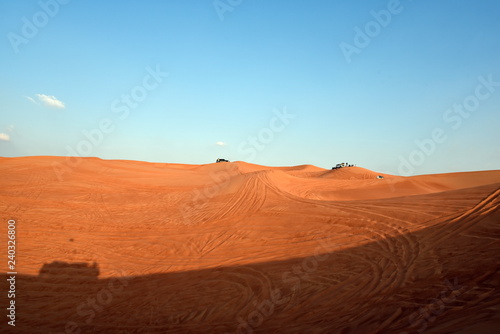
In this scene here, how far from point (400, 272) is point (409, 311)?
1.84 m

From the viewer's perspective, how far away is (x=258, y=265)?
25.4 feet

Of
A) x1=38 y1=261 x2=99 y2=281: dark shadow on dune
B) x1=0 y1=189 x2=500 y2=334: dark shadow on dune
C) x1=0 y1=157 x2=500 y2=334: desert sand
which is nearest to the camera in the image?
x1=0 y1=189 x2=500 y2=334: dark shadow on dune

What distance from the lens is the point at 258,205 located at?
1449cm

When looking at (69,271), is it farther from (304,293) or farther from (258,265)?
(304,293)

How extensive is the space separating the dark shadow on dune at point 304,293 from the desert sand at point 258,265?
0.03 meters

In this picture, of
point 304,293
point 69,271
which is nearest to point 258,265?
point 304,293

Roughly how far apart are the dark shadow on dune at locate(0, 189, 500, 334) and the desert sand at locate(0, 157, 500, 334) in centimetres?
3

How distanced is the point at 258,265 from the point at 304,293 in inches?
83.1

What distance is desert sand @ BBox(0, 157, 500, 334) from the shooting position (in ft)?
15.4

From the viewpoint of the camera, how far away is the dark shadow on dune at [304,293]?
14.1 feet

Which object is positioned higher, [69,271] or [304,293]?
[69,271]

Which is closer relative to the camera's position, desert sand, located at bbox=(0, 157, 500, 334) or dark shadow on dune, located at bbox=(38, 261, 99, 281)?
desert sand, located at bbox=(0, 157, 500, 334)

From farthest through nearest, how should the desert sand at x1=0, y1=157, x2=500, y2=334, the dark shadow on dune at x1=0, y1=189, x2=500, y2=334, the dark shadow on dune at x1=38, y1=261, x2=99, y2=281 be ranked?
the dark shadow on dune at x1=38, y1=261, x2=99, y2=281 < the desert sand at x1=0, y1=157, x2=500, y2=334 < the dark shadow on dune at x1=0, y1=189, x2=500, y2=334

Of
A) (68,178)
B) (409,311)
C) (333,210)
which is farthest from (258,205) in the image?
(68,178)
